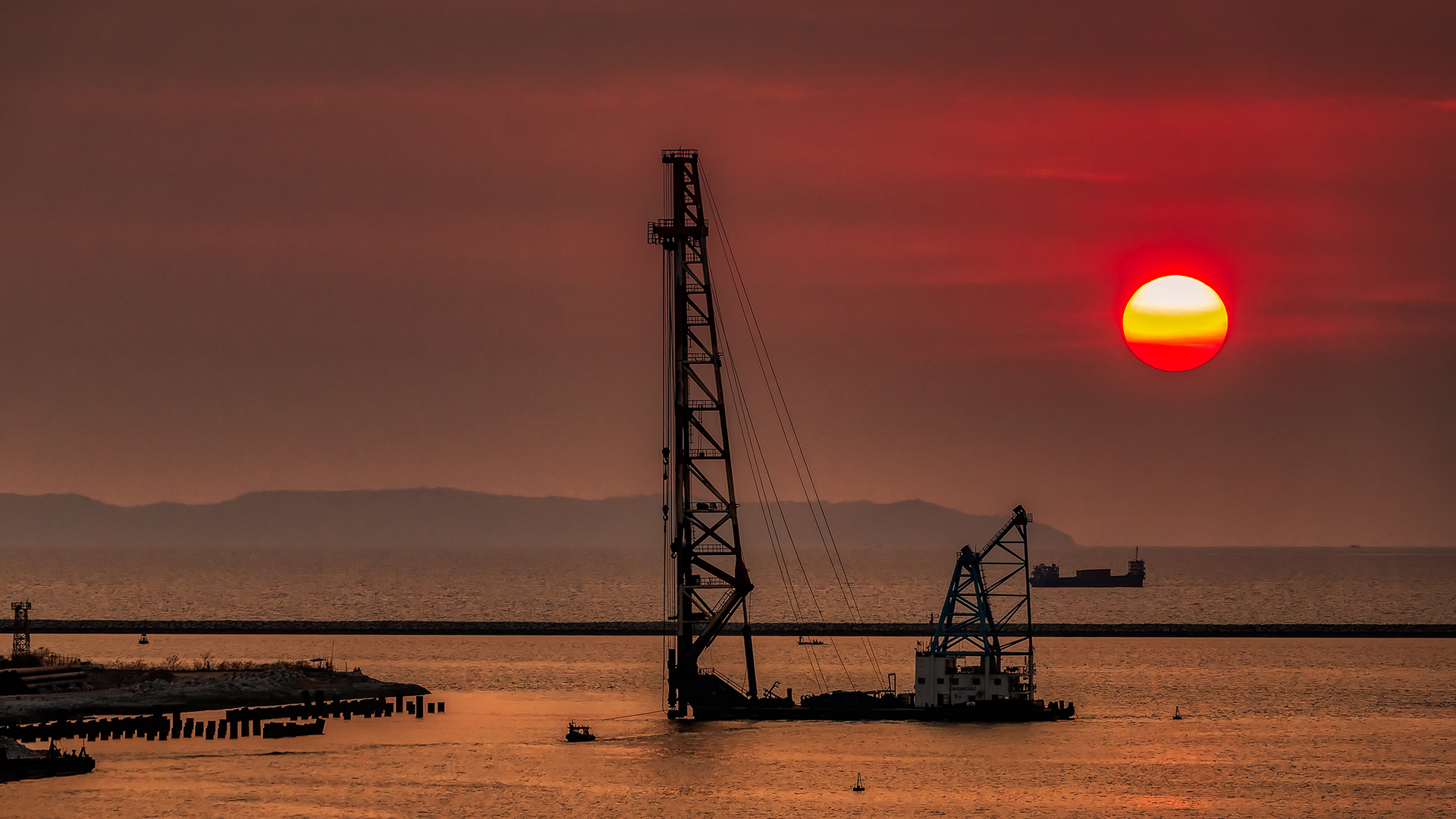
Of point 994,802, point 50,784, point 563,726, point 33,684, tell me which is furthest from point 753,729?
point 33,684

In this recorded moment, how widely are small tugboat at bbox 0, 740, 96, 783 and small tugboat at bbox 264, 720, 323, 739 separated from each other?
46.3 ft

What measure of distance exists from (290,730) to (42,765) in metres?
18.3

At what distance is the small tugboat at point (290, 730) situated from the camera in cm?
10038

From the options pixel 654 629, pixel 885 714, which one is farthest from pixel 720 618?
pixel 654 629

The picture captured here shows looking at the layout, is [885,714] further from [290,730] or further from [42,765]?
[42,765]

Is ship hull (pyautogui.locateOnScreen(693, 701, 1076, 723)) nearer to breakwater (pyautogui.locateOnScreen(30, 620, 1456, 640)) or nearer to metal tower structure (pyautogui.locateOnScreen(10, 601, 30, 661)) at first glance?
metal tower structure (pyautogui.locateOnScreen(10, 601, 30, 661))

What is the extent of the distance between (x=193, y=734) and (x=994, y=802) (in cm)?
4651

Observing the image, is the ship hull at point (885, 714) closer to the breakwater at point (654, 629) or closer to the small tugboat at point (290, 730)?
the small tugboat at point (290, 730)

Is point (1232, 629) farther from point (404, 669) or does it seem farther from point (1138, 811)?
point (1138, 811)

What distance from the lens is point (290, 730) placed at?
101 meters

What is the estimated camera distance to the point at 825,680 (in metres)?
137

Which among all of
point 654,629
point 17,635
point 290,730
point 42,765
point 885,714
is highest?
point 654,629

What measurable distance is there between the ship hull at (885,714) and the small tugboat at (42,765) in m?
33.5

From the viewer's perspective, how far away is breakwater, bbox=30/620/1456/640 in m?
182
